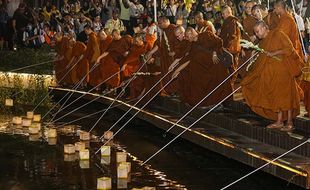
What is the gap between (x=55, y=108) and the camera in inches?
695

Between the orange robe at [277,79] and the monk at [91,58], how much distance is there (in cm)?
882

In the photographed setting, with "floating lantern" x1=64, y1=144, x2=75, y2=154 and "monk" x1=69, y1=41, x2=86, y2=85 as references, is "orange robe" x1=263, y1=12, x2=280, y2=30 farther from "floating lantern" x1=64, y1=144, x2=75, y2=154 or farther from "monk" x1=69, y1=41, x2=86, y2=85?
"monk" x1=69, y1=41, x2=86, y2=85

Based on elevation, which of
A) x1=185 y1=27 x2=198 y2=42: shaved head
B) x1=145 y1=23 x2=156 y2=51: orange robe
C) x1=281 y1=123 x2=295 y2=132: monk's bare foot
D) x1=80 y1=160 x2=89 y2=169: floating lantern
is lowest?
x1=80 y1=160 x2=89 y2=169: floating lantern

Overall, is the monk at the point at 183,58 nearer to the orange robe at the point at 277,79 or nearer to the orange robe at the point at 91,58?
the orange robe at the point at 277,79

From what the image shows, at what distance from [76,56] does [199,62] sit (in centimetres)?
789

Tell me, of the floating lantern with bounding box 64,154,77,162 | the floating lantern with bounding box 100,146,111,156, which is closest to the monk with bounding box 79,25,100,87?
the floating lantern with bounding box 64,154,77,162

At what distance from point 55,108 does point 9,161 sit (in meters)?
6.99

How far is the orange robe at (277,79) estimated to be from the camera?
10.4 metres

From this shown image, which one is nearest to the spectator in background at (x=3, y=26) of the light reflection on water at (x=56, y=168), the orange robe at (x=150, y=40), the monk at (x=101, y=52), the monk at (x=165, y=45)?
the monk at (x=101, y=52)

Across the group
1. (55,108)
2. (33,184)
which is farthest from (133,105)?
(33,184)

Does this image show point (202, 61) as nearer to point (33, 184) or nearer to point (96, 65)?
point (33, 184)

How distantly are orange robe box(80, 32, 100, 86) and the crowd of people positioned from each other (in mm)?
29

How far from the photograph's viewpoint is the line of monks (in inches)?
414

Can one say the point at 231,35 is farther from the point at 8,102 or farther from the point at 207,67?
the point at 8,102
